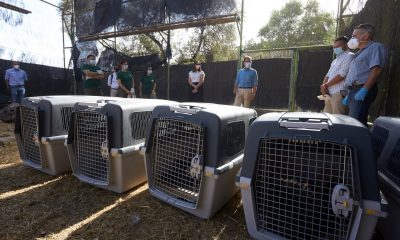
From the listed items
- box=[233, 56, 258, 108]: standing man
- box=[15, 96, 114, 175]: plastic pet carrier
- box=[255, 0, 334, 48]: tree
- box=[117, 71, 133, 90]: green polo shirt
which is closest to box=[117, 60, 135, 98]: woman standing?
box=[117, 71, 133, 90]: green polo shirt

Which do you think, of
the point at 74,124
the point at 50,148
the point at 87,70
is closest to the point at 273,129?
the point at 74,124

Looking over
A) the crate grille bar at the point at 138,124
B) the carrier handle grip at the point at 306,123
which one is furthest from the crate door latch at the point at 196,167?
the crate grille bar at the point at 138,124

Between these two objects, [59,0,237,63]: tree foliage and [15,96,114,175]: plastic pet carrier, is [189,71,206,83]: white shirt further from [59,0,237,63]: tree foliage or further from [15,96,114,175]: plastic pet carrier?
[59,0,237,63]: tree foliage

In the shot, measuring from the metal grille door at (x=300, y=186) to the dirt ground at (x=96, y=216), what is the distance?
0.31 meters

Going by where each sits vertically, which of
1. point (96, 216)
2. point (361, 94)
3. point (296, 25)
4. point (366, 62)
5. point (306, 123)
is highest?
point (296, 25)

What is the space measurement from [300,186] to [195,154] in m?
0.69

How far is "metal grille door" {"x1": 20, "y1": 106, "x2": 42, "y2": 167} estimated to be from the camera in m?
2.58

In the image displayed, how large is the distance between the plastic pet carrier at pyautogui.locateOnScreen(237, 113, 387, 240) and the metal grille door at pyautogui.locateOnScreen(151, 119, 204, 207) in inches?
15.6

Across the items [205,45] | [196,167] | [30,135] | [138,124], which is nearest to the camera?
[196,167]

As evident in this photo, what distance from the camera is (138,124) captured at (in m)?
2.30

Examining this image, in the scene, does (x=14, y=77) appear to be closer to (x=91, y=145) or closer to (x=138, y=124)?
(x=91, y=145)

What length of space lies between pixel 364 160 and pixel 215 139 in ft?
2.57

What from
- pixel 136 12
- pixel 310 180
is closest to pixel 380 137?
pixel 310 180

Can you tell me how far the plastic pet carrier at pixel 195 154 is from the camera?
170 cm
